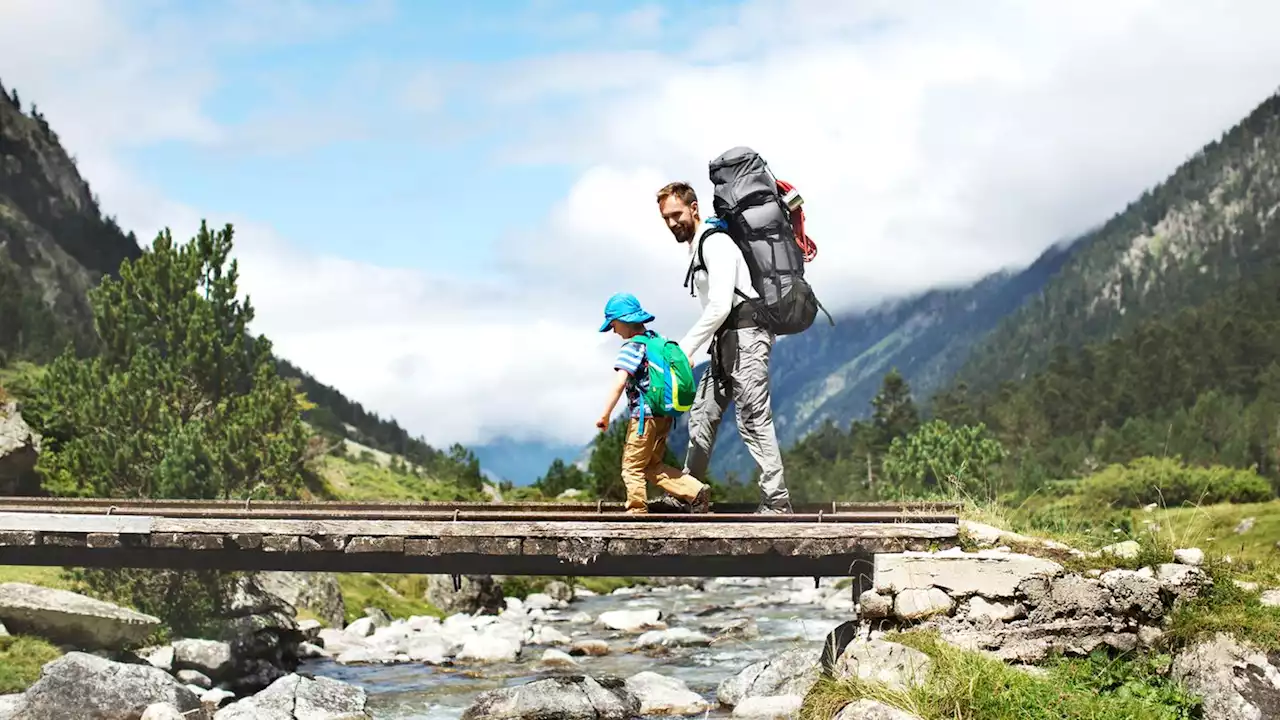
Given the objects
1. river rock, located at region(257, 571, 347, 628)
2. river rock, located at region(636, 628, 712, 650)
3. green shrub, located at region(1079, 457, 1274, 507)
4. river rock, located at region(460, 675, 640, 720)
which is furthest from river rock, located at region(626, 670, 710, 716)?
green shrub, located at region(1079, 457, 1274, 507)

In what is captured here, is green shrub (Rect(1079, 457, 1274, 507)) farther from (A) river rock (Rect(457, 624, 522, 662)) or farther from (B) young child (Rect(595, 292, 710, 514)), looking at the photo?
(B) young child (Rect(595, 292, 710, 514))

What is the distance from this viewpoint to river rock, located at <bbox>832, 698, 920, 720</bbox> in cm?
918

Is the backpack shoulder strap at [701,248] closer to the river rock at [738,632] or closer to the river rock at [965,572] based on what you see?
the river rock at [965,572]

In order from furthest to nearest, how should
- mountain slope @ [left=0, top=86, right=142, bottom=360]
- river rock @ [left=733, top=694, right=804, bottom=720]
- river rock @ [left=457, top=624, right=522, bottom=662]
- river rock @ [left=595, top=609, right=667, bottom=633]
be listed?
mountain slope @ [left=0, top=86, right=142, bottom=360] → river rock @ [left=595, top=609, right=667, bottom=633] → river rock @ [left=457, top=624, right=522, bottom=662] → river rock @ [left=733, top=694, right=804, bottom=720]

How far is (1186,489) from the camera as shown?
214 ft

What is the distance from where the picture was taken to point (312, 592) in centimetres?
2814

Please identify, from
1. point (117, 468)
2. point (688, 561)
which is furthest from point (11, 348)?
point (688, 561)

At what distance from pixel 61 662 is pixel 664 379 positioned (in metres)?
9.04

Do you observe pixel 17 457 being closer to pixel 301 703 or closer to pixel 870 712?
pixel 301 703

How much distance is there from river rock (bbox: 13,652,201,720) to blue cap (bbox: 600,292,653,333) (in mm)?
8274

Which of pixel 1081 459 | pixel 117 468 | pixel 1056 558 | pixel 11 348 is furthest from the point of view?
pixel 1081 459

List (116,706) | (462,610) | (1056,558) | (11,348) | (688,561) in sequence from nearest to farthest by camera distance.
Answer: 1. (1056,558)
2. (688,561)
3. (116,706)
4. (462,610)
5. (11,348)

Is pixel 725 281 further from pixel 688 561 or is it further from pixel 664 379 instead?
pixel 688 561

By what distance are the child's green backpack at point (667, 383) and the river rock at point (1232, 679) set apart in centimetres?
475
